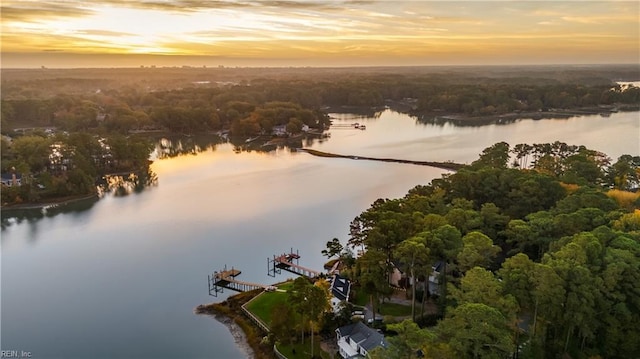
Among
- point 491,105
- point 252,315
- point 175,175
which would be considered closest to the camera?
point 252,315

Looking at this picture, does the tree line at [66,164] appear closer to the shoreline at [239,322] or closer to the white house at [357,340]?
the shoreline at [239,322]

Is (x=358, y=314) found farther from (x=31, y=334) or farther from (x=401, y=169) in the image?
(x=401, y=169)

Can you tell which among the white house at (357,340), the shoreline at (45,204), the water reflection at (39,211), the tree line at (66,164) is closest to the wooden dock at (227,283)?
the white house at (357,340)

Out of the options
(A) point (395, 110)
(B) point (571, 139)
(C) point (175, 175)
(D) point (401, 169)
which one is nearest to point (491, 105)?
(A) point (395, 110)

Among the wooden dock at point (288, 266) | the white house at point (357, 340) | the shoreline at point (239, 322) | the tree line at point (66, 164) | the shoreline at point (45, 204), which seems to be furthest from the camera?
the tree line at point (66, 164)

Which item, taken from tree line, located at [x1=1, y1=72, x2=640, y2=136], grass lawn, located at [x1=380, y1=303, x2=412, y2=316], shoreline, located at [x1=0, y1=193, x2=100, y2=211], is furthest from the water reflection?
tree line, located at [x1=1, y1=72, x2=640, y2=136]
